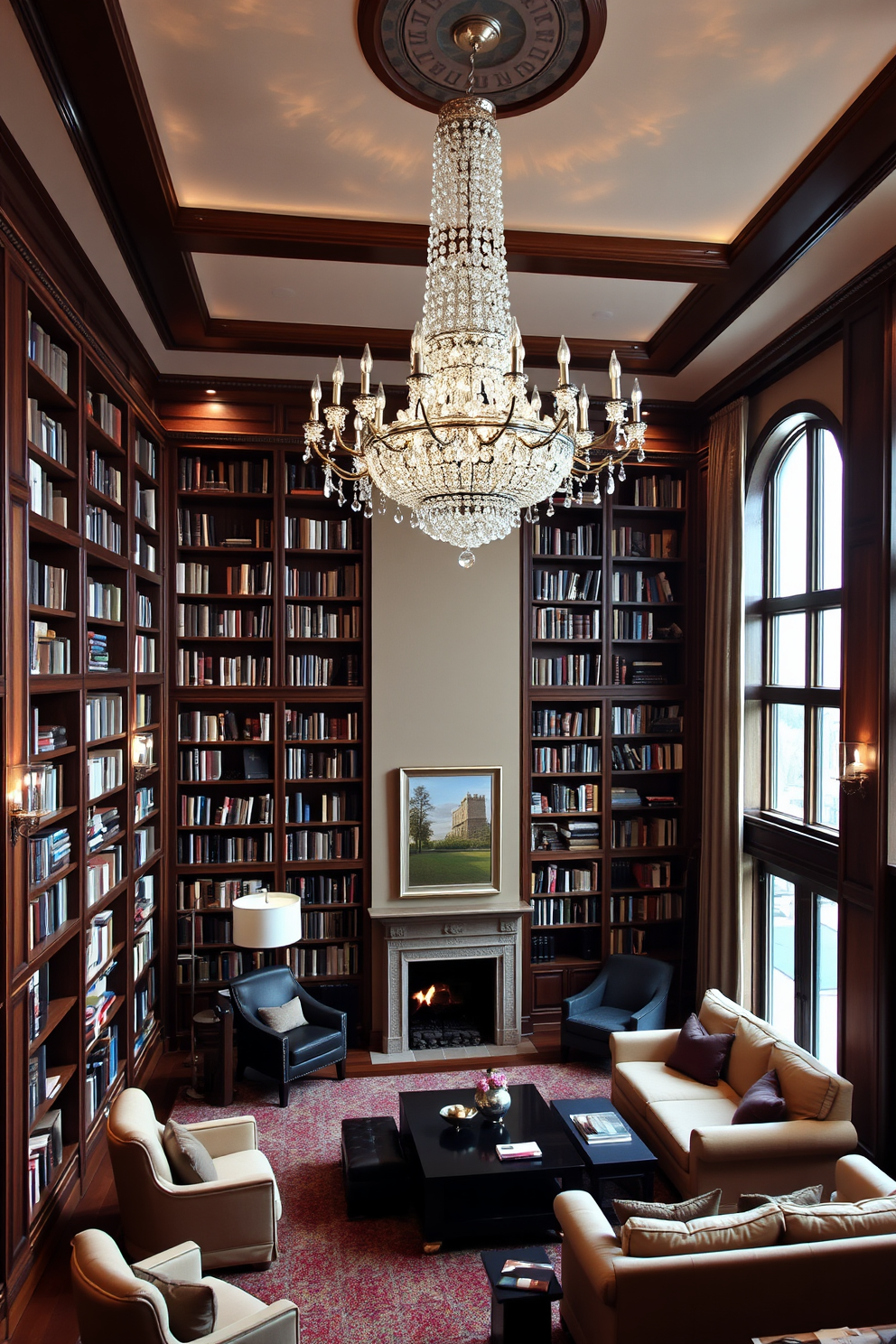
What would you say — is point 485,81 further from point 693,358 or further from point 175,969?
point 175,969

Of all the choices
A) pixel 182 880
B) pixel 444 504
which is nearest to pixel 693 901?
pixel 182 880

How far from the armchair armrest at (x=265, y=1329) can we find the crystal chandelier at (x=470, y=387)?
2598 mm

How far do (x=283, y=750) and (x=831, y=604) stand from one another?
3.78 meters

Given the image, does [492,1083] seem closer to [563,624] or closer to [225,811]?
[225,811]

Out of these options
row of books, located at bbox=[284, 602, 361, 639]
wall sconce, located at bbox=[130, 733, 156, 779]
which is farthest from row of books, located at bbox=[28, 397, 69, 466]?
row of books, located at bbox=[284, 602, 361, 639]

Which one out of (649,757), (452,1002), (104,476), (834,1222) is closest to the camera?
(834,1222)

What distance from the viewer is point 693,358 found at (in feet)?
19.4

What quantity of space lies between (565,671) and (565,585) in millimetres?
652

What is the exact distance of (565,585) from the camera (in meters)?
7.02

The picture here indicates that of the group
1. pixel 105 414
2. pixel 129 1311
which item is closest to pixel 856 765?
pixel 129 1311

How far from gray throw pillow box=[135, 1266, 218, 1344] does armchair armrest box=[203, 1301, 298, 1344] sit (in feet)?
0.13

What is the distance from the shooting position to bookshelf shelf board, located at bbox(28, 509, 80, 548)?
378 centimetres

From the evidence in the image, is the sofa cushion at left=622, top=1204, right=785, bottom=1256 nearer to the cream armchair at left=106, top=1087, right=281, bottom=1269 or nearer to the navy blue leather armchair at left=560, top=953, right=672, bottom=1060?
the cream armchair at left=106, top=1087, right=281, bottom=1269

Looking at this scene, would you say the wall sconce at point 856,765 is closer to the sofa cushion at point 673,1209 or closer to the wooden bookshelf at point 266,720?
the sofa cushion at point 673,1209
